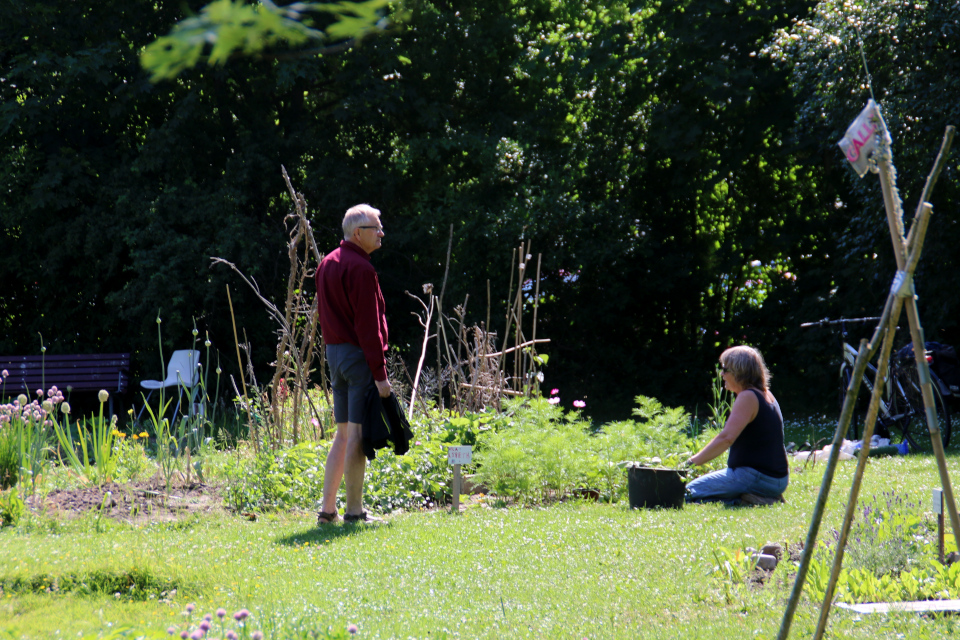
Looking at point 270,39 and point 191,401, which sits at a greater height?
point 270,39

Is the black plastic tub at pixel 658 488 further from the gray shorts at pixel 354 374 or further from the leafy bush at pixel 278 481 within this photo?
the leafy bush at pixel 278 481

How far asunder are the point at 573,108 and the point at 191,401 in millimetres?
9894

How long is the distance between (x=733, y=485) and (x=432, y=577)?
7.53 ft

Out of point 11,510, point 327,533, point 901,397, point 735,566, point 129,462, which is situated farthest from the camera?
point 901,397

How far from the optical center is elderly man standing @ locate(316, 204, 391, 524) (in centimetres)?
426

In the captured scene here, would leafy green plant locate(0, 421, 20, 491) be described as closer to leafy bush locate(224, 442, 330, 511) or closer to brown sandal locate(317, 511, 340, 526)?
leafy bush locate(224, 442, 330, 511)

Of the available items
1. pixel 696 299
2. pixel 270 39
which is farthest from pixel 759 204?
pixel 270 39

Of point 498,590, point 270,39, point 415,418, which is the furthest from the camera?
point 415,418

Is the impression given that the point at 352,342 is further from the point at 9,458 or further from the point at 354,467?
the point at 9,458

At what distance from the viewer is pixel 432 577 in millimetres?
3320

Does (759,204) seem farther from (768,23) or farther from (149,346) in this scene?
(149,346)

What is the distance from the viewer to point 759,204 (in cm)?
1396

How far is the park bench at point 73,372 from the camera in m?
11.8

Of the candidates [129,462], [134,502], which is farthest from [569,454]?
[129,462]
